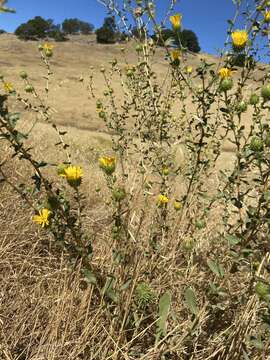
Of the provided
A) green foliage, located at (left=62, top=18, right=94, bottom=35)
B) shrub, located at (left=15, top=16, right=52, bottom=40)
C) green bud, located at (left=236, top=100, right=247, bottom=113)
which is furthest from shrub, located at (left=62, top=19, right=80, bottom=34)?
green bud, located at (left=236, top=100, right=247, bottom=113)

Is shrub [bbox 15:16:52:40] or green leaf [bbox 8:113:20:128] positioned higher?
shrub [bbox 15:16:52:40]

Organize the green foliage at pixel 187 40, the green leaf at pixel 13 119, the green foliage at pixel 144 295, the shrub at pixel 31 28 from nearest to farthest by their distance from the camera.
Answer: the green leaf at pixel 13 119 < the green foliage at pixel 144 295 < the green foliage at pixel 187 40 < the shrub at pixel 31 28

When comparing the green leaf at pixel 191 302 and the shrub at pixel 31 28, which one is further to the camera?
the shrub at pixel 31 28

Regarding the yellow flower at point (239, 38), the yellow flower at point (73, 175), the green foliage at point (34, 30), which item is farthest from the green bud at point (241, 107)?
the green foliage at point (34, 30)

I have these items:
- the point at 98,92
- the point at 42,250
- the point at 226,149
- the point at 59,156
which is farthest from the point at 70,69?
the point at 42,250

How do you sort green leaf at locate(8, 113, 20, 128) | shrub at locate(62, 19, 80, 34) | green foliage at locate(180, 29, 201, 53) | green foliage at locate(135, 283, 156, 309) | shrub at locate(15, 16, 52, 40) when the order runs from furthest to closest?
shrub at locate(62, 19, 80, 34) < shrub at locate(15, 16, 52, 40) < green foliage at locate(180, 29, 201, 53) < green foliage at locate(135, 283, 156, 309) < green leaf at locate(8, 113, 20, 128)

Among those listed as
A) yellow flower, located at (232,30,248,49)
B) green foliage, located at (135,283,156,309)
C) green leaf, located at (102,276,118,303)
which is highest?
yellow flower, located at (232,30,248,49)

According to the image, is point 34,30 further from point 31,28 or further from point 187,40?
point 187,40

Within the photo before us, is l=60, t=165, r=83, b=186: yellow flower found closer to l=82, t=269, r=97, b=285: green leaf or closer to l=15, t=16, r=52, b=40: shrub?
l=82, t=269, r=97, b=285: green leaf

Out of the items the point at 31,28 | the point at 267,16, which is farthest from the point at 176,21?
the point at 31,28

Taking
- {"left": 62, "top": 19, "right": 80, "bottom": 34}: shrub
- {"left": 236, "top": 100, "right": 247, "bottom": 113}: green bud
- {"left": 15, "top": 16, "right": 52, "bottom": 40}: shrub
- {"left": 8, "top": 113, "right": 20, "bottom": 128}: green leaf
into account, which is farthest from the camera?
{"left": 62, "top": 19, "right": 80, "bottom": 34}: shrub

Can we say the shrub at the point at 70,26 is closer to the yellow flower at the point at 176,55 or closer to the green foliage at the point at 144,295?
the yellow flower at the point at 176,55

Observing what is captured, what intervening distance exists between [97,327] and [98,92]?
12693 mm

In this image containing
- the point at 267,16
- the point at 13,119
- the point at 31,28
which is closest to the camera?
the point at 13,119
